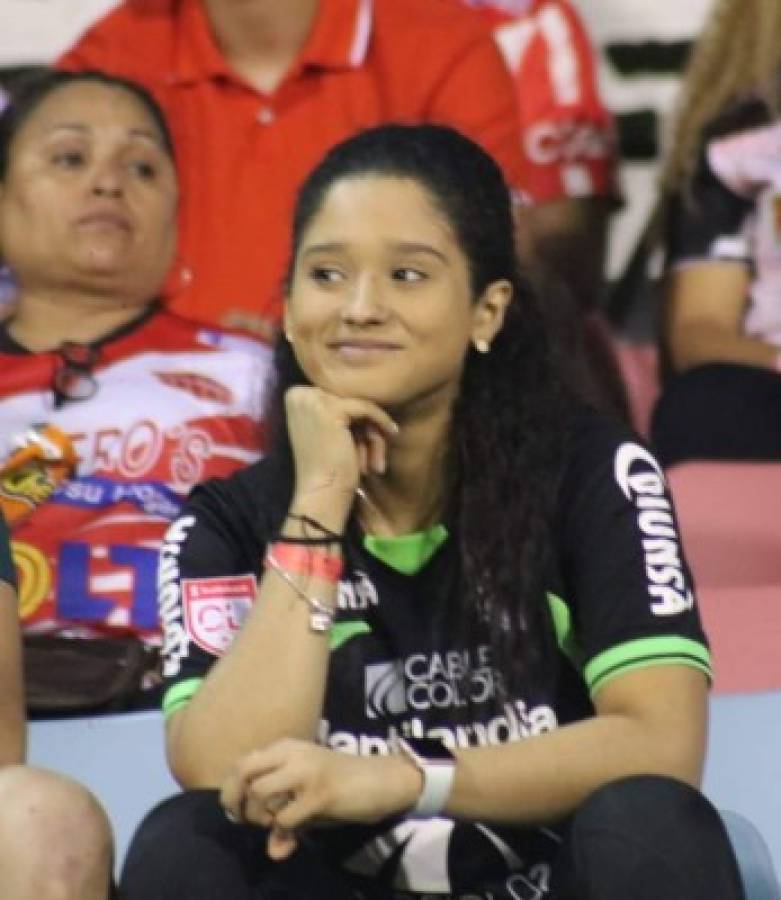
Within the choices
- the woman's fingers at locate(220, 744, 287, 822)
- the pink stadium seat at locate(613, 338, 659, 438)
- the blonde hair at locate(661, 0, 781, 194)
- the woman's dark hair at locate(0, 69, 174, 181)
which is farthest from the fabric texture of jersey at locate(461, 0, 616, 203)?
the woman's fingers at locate(220, 744, 287, 822)

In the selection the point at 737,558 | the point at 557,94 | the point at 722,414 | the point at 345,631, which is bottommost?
the point at 737,558

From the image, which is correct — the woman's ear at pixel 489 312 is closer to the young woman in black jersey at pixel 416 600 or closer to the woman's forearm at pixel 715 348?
the young woman in black jersey at pixel 416 600

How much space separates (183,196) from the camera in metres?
3.41

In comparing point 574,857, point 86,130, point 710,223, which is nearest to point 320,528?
point 574,857

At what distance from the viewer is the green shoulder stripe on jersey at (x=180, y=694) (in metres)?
2.21

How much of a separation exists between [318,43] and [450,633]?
4.62 feet

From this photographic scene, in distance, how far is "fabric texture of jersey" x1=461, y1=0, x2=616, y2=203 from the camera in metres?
3.80

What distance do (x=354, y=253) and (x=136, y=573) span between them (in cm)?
81

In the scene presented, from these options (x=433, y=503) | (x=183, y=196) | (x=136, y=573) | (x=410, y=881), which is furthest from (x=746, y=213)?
(x=410, y=881)

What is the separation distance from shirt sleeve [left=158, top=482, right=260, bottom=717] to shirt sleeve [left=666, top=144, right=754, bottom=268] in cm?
155

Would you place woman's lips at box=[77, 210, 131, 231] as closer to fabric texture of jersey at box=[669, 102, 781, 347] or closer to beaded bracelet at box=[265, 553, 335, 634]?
fabric texture of jersey at box=[669, 102, 781, 347]

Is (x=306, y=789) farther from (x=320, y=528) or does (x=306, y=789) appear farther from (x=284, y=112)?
(x=284, y=112)

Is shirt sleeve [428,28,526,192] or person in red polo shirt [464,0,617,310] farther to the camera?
person in red polo shirt [464,0,617,310]

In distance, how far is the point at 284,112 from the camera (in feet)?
11.3
